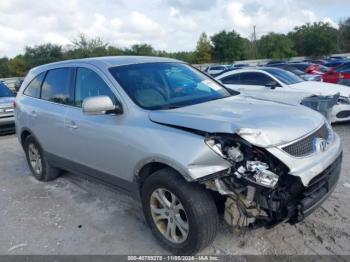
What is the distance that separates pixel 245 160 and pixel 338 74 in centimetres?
1239

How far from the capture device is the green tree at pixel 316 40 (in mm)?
49484

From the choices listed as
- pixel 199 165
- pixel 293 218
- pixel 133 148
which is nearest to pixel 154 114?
pixel 133 148

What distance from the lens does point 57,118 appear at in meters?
4.62

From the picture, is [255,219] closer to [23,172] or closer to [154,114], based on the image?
[154,114]

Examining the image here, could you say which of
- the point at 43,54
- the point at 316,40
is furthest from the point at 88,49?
the point at 316,40

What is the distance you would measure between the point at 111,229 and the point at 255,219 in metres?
1.68

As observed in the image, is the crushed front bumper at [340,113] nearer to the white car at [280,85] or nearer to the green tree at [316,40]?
the white car at [280,85]

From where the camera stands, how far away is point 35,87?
5516 mm

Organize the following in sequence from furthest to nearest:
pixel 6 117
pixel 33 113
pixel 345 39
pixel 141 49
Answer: pixel 345 39 → pixel 141 49 → pixel 6 117 → pixel 33 113

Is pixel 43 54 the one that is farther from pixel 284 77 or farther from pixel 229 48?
pixel 284 77

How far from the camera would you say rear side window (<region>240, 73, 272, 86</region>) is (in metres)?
9.39

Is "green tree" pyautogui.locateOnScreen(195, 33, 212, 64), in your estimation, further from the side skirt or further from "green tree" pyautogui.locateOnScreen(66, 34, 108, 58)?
the side skirt

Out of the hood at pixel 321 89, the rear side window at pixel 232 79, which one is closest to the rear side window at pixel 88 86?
the hood at pixel 321 89

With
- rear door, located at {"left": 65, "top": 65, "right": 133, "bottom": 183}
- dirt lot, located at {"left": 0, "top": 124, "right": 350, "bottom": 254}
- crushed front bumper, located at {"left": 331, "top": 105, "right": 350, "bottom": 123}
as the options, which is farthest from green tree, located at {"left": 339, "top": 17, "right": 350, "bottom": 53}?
rear door, located at {"left": 65, "top": 65, "right": 133, "bottom": 183}
